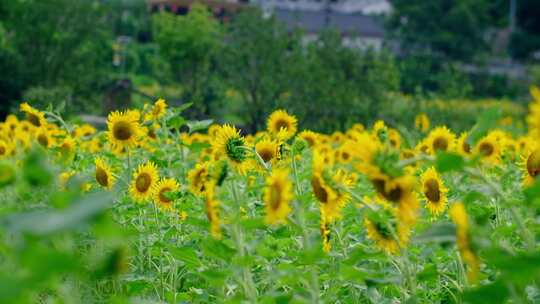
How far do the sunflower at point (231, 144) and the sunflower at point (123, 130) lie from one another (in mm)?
968

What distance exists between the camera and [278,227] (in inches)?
105

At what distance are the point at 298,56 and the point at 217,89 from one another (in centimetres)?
123

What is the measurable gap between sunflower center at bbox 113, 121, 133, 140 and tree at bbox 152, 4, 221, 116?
7.90 m

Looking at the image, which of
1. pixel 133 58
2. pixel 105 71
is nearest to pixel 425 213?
pixel 105 71

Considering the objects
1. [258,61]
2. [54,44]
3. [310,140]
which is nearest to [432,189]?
[310,140]

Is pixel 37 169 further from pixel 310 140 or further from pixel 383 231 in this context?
pixel 310 140

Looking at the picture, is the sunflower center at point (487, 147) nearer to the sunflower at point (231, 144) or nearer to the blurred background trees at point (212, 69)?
the sunflower at point (231, 144)

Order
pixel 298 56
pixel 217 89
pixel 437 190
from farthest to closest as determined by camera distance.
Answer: pixel 217 89 < pixel 298 56 < pixel 437 190

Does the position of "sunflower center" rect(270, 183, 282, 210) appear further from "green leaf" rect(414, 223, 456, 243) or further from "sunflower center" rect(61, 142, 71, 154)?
"sunflower center" rect(61, 142, 71, 154)

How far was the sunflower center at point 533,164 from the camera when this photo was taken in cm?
204

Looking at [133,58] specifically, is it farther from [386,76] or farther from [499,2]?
[386,76]

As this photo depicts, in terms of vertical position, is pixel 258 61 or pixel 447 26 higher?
pixel 258 61

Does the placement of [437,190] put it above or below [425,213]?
above

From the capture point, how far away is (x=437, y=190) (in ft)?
8.00
